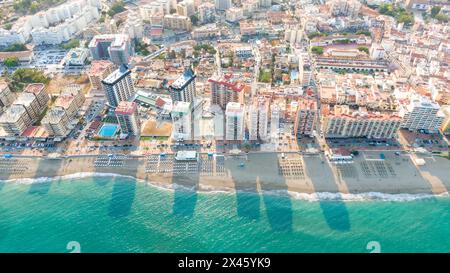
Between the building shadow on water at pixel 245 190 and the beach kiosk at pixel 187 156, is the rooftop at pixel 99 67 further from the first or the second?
the building shadow on water at pixel 245 190

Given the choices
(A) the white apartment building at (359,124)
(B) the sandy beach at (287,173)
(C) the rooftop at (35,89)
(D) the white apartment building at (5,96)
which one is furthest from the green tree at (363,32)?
(D) the white apartment building at (5,96)

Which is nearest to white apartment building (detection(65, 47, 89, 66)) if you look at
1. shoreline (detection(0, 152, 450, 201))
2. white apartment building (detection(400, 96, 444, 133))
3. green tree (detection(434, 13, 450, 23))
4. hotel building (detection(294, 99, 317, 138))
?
shoreline (detection(0, 152, 450, 201))

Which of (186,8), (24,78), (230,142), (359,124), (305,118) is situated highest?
(186,8)

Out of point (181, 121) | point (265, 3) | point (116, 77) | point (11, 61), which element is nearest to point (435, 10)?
point (265, 3)

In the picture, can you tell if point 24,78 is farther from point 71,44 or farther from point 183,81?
point 183,81

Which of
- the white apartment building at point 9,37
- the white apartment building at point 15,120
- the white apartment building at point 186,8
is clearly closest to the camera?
the white apartment building at point 15,120

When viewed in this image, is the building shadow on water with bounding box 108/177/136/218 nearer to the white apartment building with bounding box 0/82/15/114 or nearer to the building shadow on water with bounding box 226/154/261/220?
the building shadow on water with bounding box 226/154/261/220

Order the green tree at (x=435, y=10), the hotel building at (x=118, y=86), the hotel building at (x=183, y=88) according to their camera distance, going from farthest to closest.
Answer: the green tree at (x=435, y=10) → the hotel building at (x=118, y=86) → the hotel building at (x=183, y=88)
